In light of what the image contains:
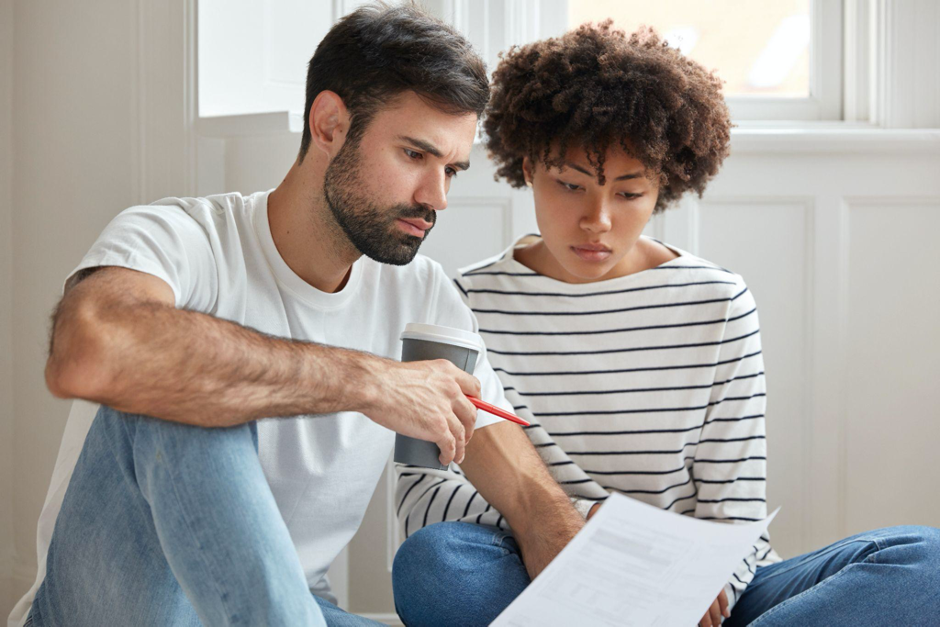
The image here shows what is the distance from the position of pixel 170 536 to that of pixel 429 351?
0.35 m

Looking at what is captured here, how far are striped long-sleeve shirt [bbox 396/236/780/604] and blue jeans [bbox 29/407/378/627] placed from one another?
52cm

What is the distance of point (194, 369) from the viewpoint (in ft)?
2.65

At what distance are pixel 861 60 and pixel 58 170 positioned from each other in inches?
68.9

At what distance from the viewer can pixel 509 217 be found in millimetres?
1723

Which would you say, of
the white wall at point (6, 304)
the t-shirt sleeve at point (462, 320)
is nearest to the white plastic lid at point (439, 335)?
the t-shirt sleeve at point (462, 320)

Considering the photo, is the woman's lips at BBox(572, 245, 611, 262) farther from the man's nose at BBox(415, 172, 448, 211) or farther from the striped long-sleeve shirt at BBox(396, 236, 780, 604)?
the man's nose at BBox(415, 172, 448, 211)

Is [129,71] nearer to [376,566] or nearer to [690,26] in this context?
[376,566]

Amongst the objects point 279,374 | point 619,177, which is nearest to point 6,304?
point 279,374

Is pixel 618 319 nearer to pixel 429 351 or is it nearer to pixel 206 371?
pixel 429 351

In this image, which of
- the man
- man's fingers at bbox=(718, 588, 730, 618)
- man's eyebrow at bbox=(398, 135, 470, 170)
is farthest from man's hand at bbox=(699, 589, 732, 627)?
man's eyebrow at bbox=(398, 135, 470, 170)

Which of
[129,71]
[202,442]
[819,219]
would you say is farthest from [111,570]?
[819,219]

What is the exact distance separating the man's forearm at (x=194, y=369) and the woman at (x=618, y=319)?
39 cm

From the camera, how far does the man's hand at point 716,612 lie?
116 centimetres

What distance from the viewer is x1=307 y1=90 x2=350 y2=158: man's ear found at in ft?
3.75
